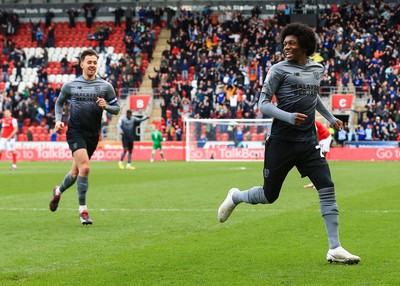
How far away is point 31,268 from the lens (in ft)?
25.8

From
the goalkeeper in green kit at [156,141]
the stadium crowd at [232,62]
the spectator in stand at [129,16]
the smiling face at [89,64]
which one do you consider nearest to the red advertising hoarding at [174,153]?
the stadium crowd at [232,62]

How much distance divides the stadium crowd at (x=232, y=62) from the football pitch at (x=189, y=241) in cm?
2747

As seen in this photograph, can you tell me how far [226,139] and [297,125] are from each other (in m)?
33.7

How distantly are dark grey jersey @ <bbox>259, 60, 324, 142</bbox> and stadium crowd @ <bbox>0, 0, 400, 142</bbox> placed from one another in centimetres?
3534

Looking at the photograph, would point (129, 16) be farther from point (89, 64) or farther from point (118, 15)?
point (89, 64)

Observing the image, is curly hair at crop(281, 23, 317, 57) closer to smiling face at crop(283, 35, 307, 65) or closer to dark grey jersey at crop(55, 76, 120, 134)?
smiling face at crop(283, 35, 307, 65)

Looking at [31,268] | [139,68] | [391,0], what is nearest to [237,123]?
[139,68]

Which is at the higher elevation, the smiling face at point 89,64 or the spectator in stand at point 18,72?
the smiling face at point 89,64

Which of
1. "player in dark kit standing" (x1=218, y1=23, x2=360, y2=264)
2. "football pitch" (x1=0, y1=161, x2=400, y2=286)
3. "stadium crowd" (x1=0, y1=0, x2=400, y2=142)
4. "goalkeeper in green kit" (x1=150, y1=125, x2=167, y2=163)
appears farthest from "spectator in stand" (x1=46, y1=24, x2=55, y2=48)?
"player in dark kit standing" (x1=218, y1=23, x2=360, y2=264)

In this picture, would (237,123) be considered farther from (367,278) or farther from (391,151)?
(367,278)

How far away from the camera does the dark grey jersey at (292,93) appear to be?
8211 millimetres

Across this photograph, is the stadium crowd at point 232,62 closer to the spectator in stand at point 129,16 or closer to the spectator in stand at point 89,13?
the spectator in stand at point 129,16

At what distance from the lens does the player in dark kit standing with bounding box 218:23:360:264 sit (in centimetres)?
820

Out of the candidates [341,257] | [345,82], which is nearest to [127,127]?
[345,82]
